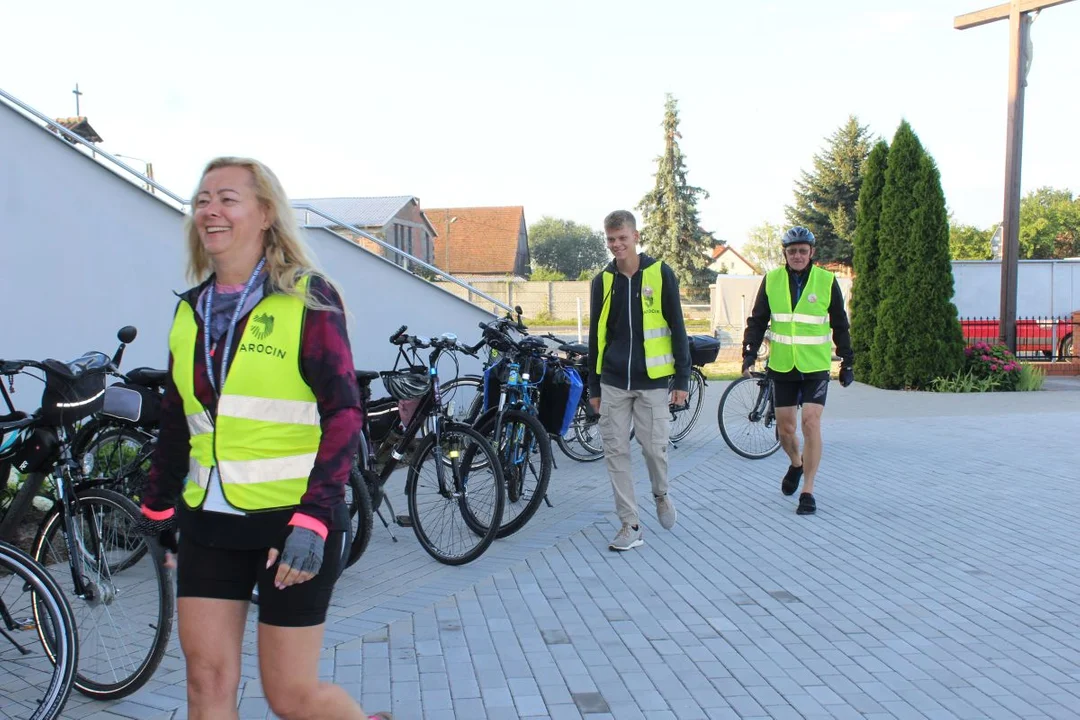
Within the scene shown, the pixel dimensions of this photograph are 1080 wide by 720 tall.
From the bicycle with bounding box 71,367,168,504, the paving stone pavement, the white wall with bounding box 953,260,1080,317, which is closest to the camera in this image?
the paving stone pavement

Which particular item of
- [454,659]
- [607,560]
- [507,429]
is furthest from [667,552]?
[454,659]

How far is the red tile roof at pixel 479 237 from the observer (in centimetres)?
7812

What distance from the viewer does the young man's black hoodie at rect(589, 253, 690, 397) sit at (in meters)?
5.94

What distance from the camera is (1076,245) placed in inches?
3073

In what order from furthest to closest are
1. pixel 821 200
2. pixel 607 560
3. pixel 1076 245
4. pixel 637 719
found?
pixel 1076 245, pixel 821 200, pixel 607 560, pixel 637 719

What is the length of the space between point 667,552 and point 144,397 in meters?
3.11

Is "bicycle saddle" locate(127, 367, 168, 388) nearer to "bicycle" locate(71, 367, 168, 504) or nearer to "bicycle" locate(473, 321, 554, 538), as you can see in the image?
"bicycle" locate(71, 367, 168, 504)

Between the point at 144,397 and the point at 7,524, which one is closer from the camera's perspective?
the point at 7,524

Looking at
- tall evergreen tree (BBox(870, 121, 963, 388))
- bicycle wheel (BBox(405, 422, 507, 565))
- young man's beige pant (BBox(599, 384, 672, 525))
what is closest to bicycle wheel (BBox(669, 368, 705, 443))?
young man's beige pant (BBox(599, 384, 672, 525))

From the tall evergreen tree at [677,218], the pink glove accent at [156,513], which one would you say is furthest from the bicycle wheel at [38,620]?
the tall evergreen tree at [677,218]

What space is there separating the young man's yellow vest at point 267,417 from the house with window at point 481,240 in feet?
240

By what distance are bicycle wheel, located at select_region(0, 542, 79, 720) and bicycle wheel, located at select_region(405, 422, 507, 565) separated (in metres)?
2.39

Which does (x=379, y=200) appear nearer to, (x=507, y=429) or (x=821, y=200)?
(x=507, y=429)

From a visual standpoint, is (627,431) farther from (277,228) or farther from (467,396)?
(277,228)
